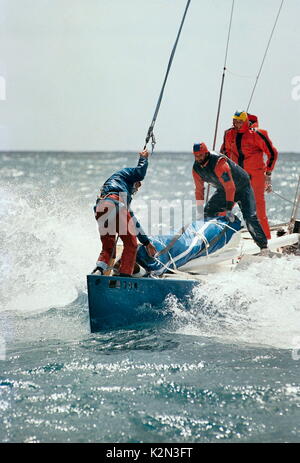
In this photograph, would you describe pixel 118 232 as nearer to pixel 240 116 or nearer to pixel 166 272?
pixel 166 272

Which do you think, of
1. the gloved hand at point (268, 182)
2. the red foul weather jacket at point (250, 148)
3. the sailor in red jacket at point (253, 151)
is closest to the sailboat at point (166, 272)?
the sailor in red jacket at point (253, 151)

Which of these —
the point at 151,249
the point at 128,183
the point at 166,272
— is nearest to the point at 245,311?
the point at 166,272

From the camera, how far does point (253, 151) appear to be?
7.92 meters

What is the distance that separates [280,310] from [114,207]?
196 centimetres

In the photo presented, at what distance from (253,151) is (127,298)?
9.86 feet

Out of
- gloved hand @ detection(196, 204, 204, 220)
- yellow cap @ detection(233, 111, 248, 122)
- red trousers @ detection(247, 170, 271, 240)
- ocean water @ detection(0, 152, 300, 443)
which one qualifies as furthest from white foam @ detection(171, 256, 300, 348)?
yellow cap @ detection(233, 111, 248, 122)

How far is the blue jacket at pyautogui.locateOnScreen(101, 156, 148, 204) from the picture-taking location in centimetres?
605

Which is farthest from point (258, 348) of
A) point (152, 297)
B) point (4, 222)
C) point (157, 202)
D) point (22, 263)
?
point (157, 202)

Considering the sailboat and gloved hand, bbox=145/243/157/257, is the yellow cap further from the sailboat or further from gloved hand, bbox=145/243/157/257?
gloved hand, bbox=145/243/157/257

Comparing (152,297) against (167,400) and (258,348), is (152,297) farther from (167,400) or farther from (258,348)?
(167,400)

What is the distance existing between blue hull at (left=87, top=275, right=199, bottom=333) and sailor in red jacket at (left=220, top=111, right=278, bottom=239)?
7.96ft

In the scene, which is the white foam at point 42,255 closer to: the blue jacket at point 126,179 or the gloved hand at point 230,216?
the blue jacket at point 126,179

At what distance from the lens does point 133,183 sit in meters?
6.28

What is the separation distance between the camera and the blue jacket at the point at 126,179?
19.8 feet
